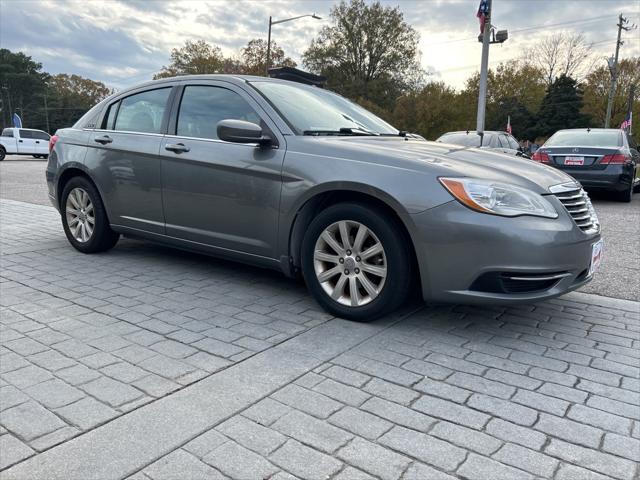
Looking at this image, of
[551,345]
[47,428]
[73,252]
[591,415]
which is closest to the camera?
[47,428]

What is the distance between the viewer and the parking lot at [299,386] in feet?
6.66

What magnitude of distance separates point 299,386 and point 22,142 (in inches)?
1232

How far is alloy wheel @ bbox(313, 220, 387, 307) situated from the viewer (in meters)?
3.39

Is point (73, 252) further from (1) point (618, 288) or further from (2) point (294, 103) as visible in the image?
(1) point (618, 288)

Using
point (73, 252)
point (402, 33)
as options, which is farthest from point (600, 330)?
point (402, 33)

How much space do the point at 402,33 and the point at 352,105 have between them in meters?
51.4

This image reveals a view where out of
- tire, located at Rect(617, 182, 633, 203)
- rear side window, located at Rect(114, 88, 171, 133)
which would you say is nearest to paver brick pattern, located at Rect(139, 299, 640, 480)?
rear side window, located at Rect(114, 88, 171, 133)

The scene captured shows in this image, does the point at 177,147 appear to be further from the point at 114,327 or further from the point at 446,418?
the point at 446,418

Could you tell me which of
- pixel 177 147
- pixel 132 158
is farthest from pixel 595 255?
pixel 132 158

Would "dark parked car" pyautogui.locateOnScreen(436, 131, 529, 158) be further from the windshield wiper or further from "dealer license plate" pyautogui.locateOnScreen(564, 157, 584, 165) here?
the windshield wiper

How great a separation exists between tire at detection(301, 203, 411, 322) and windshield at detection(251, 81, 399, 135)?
Result: 0.83m

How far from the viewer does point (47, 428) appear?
7.23 feet

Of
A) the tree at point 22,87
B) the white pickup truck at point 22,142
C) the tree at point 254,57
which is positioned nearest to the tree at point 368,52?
the tree at point 254,57

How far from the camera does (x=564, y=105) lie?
54844mm
